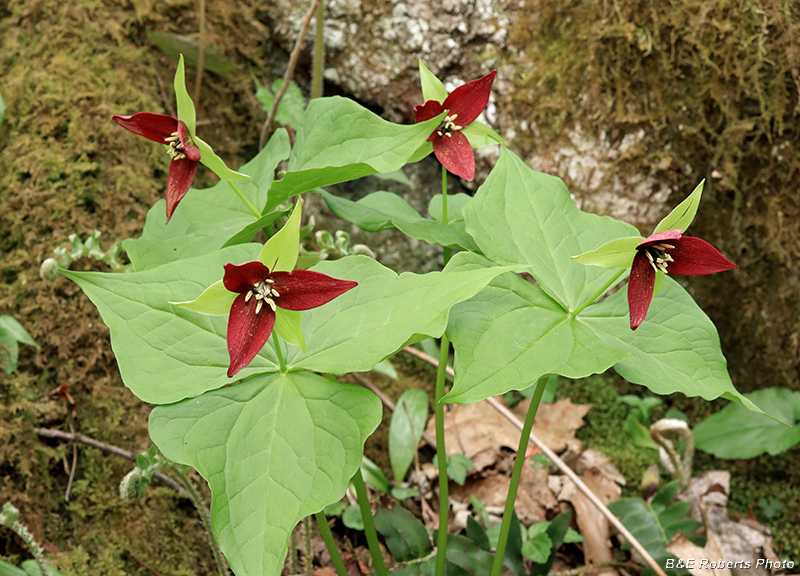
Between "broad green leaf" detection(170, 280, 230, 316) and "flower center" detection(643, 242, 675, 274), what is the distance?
73cm

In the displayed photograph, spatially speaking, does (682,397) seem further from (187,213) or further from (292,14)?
(292,14)

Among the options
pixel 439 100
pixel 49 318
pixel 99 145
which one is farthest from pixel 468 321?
pixel 99 145

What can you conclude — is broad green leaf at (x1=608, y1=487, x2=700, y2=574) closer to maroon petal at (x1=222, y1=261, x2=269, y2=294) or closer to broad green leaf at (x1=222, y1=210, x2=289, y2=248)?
broad green leaf at (x1=222, y1=210, x2=289, y2=248)

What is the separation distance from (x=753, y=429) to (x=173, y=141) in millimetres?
2525

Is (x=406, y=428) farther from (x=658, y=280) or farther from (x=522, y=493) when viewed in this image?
(x=658, y=280)

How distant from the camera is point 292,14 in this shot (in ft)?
10.3

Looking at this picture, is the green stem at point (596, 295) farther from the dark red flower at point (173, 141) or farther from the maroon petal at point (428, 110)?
the dark red flower at point (173, 141)

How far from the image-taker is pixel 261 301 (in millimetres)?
996

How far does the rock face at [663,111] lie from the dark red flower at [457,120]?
144 centimetres

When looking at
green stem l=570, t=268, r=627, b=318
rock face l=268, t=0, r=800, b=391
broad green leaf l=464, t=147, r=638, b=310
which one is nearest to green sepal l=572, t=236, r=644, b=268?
green stem l=570, t=268, r=627, b=318

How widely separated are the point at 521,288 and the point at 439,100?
0.54 m

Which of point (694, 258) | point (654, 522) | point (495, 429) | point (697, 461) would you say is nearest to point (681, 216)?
point (694, 258)

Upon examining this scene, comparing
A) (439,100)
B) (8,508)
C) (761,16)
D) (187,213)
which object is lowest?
(8,508)

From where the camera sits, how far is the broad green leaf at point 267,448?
0.96 metres
